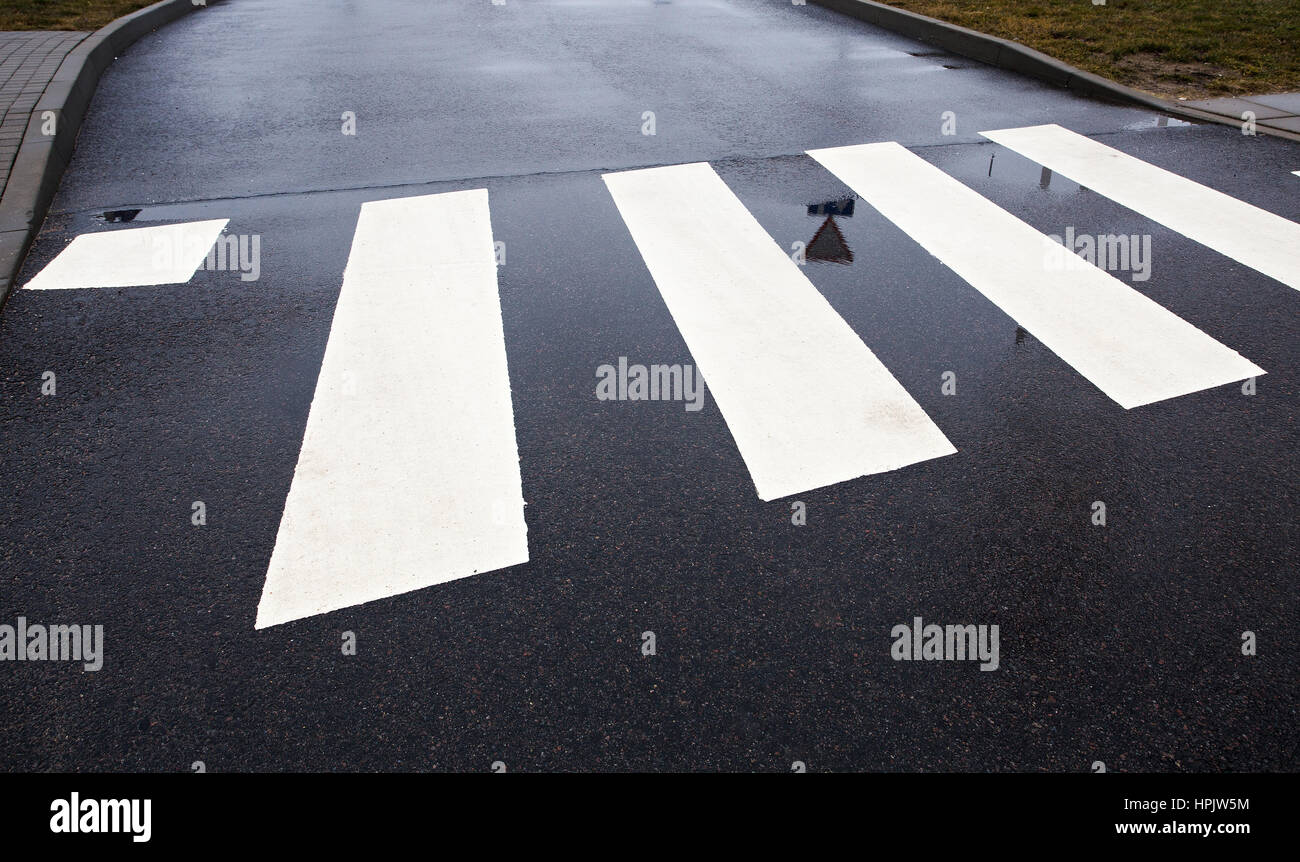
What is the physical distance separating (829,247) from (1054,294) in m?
1.46

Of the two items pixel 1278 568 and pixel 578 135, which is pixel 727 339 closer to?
pixel 1278 568

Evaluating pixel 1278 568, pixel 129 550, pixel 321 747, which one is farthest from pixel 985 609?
pixel 129 550

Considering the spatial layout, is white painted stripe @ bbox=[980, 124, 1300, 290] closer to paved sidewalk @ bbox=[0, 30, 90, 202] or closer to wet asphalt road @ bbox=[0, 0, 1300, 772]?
wet asphalt road @ bbox=[0, 0, 1300, 772]

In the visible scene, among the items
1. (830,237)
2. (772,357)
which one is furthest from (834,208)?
(772,357)

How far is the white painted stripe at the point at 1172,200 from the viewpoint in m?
5.45

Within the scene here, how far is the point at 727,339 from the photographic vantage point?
4566 millimetres

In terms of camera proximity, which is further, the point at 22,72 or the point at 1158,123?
the point at 22,72

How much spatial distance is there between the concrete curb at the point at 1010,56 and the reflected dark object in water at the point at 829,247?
4.80 meters

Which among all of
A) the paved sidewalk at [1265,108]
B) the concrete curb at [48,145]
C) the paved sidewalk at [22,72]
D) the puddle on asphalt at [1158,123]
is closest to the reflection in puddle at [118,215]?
the concrete curb at [48,145]

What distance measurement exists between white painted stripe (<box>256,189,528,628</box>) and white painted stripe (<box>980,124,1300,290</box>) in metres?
4.82

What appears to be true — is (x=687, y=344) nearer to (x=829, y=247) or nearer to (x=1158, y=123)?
(x=829, y=247)

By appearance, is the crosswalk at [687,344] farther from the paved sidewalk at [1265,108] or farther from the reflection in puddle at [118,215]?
the paved sidewalk at [1265,108]

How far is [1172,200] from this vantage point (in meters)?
6.28
